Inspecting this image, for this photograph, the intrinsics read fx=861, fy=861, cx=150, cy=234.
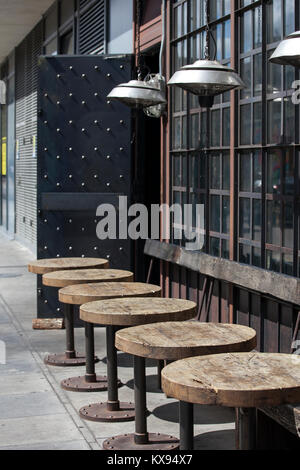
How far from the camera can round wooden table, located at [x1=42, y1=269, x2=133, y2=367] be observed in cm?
789

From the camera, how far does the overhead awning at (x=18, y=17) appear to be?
53.3 feet

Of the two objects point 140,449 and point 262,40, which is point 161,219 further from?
point 140,449

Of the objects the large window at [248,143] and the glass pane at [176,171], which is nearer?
the large window at [248,143]

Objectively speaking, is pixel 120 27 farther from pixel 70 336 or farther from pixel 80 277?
pixel 70 336

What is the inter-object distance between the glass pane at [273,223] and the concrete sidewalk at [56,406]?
4.52ft

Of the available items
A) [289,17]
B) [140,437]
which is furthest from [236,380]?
[289,17]

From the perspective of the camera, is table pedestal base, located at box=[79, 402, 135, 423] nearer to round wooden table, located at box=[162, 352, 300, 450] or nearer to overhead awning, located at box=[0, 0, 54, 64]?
round wooden table, located at box=[162, 352, 300, 450]

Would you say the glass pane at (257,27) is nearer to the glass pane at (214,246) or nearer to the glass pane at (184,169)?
the glass pane at (214,246)

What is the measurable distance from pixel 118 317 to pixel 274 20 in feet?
8.29

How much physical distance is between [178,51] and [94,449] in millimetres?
4599

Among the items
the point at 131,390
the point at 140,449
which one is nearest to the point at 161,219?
the point at 131,390

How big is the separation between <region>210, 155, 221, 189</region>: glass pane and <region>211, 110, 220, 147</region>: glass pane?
13 cm

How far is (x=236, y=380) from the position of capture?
418cm

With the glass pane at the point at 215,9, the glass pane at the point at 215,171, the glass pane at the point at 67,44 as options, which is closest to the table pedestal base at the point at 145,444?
the glass pane at the point at 215,171
